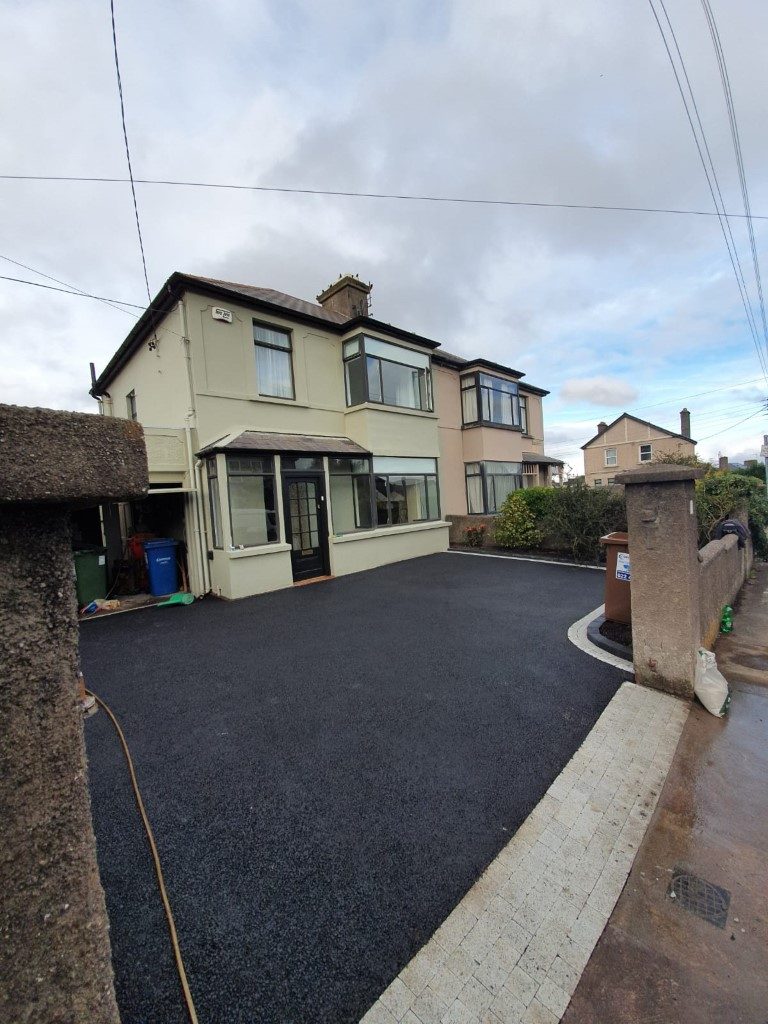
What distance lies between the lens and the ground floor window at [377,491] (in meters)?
10.5

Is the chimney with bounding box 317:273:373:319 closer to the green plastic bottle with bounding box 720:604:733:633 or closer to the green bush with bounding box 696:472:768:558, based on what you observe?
the green bush with bounding box 696:472:768:558

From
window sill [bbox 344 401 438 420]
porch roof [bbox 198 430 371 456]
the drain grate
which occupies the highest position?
window sill [bbox 344 401 438 420]

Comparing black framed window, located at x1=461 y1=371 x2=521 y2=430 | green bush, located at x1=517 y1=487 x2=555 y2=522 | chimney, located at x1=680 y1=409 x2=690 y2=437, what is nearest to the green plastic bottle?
green bush, located at x1=517 y1=487 x2=555 y2=522

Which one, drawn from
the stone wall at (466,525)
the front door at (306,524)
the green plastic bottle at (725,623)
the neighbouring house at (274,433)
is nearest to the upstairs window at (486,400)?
the neighbouring house at (274,433)

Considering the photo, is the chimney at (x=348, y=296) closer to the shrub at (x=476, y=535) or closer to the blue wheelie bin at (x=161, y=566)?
the shrub at (x=476, y=535)

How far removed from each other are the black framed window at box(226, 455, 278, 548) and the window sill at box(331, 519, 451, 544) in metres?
1.62

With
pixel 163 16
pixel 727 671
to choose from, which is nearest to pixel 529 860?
pixel 727 671

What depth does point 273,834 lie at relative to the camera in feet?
8.00

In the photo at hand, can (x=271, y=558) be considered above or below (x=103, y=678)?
above

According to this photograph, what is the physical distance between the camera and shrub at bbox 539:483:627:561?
10102 millimetres

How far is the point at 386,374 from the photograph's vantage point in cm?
1131

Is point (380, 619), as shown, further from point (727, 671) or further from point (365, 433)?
point (365, 433)

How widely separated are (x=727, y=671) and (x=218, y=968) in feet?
16.6

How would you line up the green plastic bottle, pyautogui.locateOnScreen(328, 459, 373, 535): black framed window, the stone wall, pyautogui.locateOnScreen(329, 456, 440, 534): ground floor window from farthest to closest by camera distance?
the stone wall
pyautogui.locateOnScreen(329, 456, 440, 534): ground floor window
pyautogui.locateOnScreen(328, 459, 373, 535): black framed window
the green plastic bottle
